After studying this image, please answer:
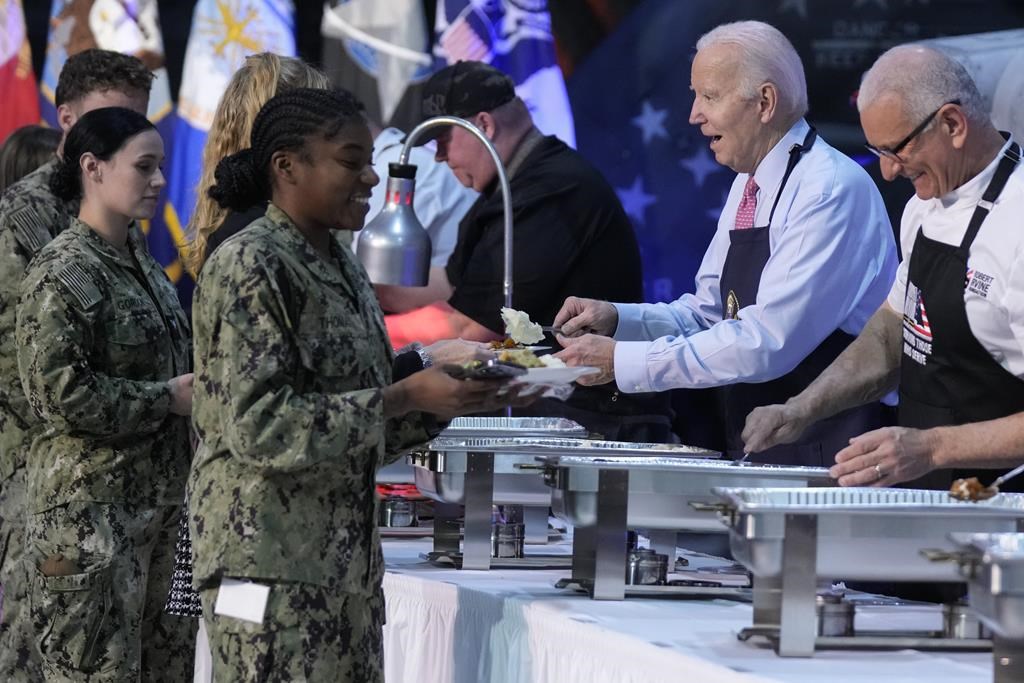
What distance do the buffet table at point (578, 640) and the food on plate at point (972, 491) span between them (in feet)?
0.64

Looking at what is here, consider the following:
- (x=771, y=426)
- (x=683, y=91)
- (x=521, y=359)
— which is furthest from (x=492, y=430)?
(x=683, y=91)

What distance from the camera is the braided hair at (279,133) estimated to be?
6.57 feet

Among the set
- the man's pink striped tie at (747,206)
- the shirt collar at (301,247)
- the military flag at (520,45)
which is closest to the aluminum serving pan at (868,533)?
the shirt collar at (301,247)

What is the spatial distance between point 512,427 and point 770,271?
59cm

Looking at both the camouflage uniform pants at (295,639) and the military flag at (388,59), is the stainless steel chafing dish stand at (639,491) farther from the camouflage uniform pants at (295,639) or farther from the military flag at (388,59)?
the military flag at (388,59)

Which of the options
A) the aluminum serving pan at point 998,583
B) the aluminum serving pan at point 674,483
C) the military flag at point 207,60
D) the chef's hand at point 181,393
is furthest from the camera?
the military flag at point 207,60

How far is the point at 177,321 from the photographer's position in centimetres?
276

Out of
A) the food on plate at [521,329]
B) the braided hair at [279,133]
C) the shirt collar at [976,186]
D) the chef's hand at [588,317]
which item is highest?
the shirt collar at [976,186]

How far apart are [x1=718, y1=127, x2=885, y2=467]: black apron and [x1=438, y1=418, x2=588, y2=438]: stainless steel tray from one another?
1.01 ft

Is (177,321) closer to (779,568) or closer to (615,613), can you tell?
(615,613)

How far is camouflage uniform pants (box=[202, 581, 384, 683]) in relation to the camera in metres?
1.92

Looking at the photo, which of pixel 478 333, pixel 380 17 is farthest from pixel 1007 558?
pixel 380 17

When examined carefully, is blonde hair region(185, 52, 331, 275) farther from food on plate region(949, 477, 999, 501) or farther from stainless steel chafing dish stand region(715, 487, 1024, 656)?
food on plate region(949, 477, 999, 501)

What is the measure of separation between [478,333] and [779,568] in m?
1.79
